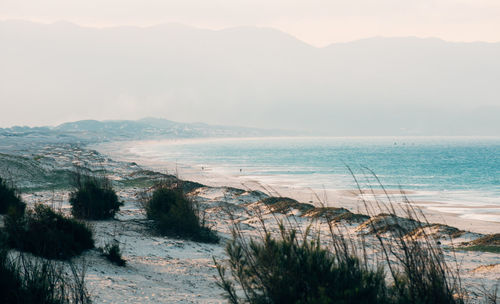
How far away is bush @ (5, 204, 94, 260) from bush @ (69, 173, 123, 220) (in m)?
3.53

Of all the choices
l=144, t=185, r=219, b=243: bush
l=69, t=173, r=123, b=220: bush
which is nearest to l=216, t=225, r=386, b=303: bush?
l=144, t=185, r=219, b=243: bush

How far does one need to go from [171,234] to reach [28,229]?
13.5ft

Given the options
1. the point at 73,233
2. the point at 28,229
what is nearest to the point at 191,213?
the point at 73,233

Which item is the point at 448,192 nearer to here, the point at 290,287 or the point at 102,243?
the point at 102,243

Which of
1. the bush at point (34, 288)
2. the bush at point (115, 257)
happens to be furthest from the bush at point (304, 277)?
the bush at point (115, 257)

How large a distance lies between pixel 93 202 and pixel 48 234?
16.7 feet

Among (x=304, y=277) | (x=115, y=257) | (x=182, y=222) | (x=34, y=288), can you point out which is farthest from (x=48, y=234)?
(x=304, y=277)

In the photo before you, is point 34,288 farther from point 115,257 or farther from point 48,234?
point 115,257

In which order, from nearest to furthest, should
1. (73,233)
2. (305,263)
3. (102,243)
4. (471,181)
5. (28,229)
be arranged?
1. (305,263)
2. (28,229)
3. (73,233)
4. (102,243)
5. (471,181)

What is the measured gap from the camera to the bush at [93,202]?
40.5 ft

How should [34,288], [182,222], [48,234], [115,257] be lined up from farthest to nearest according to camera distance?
1. [182,222]
2. [115,257]
3. [48,234]
4. [34,288]

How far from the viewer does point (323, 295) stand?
3.65 meters

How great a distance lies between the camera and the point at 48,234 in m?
7.51

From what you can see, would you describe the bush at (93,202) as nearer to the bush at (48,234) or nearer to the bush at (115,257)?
the bush at (48,234)
